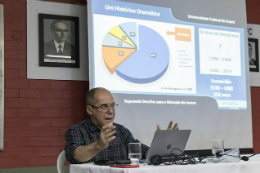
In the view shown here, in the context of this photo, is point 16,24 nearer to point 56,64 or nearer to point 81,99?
point 56,64

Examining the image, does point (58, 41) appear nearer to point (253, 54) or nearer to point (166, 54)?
point (166, 54)

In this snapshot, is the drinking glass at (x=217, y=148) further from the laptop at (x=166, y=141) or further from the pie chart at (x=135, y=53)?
the pie chart at (x=135, y=53)

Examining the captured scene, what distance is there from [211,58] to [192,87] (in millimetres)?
466

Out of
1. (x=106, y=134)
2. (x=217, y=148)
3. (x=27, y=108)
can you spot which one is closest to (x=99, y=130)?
(x=106, y=134)

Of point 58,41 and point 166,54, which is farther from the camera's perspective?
point 166,54

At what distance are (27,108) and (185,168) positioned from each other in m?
2.09

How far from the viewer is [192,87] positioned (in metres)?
3.84

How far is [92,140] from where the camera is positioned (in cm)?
225

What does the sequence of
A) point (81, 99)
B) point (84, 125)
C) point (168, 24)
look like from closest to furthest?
point (84, 125) < point (81, 99) < point (168, 24)

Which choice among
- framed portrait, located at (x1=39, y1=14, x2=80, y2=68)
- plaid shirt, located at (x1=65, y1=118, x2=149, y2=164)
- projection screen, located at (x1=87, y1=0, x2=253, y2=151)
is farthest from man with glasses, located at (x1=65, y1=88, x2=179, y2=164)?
framed portrait, located at (x1=39, y1=14, x2=80, y2=68)

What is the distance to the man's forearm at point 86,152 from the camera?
73.7 inches

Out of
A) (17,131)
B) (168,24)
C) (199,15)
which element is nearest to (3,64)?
(17,131)

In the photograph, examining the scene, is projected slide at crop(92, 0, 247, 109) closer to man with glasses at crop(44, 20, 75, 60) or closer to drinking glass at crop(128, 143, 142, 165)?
man with glasses at crop(44, 20, 75, 60)

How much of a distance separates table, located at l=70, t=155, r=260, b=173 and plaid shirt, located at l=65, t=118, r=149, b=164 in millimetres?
160
